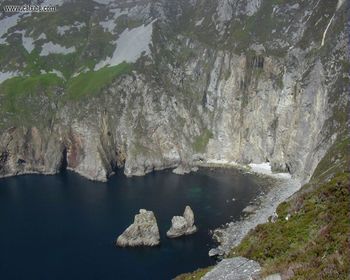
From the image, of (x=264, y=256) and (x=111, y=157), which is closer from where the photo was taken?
(x=264, y=256)

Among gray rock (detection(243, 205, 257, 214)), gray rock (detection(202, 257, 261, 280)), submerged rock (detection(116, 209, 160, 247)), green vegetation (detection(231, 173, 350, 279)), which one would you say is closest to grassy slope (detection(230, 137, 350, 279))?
green vegetation (detection(231, 173, 350, 279))

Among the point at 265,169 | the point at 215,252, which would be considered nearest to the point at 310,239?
the point at 215,252

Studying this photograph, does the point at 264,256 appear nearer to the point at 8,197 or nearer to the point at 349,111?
the point at 349,111

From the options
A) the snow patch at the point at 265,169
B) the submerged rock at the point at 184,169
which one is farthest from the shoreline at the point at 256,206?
the submerged rock at the point at 184,169

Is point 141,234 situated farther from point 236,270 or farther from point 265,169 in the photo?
point 236,270

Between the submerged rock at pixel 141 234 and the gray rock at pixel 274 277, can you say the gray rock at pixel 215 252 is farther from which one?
the gray rock at pixel 274 277

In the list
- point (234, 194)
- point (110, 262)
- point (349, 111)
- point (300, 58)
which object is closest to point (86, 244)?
point (110, 262)
